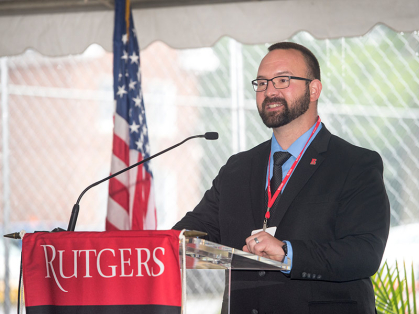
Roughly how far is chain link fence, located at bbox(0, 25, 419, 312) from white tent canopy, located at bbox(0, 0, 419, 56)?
0.91m

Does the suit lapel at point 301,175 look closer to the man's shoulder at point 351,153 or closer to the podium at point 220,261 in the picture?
the man's shoulder at point 351,153

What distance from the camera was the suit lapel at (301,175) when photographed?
1966mm

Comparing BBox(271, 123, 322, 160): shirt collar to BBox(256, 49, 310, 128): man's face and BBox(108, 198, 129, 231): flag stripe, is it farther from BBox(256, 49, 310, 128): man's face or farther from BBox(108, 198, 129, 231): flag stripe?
BBox(108, 198, 129, 231): flag stripe

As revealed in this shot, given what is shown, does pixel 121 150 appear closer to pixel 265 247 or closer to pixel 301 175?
pixel 301 175

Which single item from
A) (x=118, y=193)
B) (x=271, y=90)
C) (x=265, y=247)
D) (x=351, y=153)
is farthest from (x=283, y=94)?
(x=118, y=193)

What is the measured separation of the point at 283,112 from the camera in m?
2.18

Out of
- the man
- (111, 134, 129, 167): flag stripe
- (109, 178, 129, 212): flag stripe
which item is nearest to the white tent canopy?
(111, 134, 129, 167): flag stripe

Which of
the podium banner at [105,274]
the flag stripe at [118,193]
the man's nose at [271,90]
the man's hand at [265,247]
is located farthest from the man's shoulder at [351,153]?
the flag stripe at [118,193]

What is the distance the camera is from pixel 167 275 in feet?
4.91

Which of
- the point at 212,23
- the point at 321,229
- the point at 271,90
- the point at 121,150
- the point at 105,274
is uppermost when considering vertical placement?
the point at 212,23

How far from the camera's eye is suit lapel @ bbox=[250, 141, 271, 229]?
2.05 m

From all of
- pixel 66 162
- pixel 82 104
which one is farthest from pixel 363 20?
pixel 66 162

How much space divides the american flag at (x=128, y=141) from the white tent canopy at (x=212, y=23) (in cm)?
21

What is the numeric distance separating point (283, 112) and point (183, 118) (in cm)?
324
